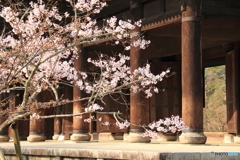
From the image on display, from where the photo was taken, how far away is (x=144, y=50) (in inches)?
452

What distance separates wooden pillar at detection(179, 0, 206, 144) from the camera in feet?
31.5

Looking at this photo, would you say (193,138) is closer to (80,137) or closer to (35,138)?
(80,137)

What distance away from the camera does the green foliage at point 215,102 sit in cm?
2558

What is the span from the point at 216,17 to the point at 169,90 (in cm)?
570

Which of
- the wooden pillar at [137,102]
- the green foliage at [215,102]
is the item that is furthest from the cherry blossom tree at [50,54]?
the green foliage at [215,102]

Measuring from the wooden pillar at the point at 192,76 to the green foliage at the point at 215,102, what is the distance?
14.8 m

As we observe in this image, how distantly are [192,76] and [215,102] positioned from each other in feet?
57.8

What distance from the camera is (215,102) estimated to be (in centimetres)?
2675

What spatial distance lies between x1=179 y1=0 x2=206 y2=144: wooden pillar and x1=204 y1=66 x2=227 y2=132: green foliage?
14773 millimetres

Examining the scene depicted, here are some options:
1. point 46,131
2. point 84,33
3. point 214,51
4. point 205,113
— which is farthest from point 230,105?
point 205,113

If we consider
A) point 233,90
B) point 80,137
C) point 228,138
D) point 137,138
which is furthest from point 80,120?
point 233,90

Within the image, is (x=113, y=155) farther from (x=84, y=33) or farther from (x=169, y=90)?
(x=169, y=90)

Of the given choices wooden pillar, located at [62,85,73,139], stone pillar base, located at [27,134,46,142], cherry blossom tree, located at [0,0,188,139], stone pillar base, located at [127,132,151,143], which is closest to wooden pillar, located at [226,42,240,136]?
cherry blossom tree, located at [0,0,188,139]

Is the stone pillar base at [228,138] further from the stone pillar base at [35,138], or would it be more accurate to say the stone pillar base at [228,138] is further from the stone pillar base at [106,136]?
the stone pillar base at [35,138]
